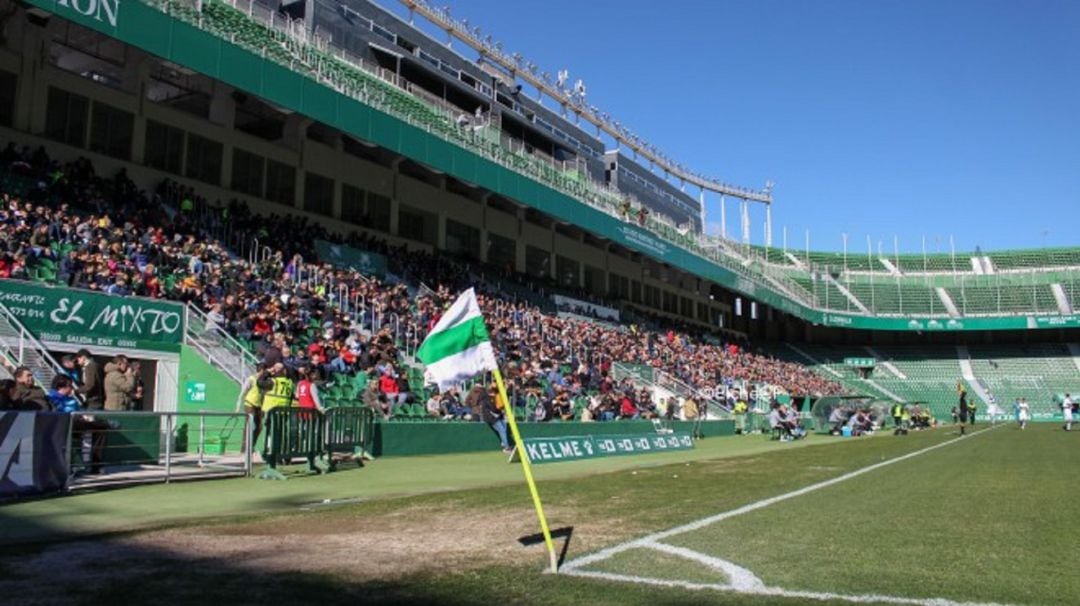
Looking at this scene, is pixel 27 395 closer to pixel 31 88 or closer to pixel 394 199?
pixel 31 88

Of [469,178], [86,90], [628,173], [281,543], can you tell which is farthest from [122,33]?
[628,173]

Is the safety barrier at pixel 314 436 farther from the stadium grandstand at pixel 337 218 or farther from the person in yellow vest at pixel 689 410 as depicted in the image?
the person in yellow vest at pixel 689 410

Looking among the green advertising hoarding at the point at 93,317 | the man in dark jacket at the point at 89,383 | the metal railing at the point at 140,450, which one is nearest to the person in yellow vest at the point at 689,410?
the green advertising hoarding at the point at 93,317

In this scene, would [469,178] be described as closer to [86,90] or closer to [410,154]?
[410,154]

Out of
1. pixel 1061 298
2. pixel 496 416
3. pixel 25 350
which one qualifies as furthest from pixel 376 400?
pixel 1061 298

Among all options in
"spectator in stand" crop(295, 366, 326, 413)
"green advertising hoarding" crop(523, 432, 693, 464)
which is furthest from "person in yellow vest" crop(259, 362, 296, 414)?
"green advertising hoarding" crop(523, 432, 693, 464)

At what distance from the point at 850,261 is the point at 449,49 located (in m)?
47.5

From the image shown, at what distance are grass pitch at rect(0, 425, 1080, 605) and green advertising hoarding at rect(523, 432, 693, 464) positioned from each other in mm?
4082

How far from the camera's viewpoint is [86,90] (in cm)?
2488

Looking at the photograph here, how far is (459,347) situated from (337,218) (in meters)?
26.9

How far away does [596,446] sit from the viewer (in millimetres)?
20203

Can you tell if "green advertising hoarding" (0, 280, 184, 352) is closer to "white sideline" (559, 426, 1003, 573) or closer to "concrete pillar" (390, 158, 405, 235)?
"white sideline" (559, 426, 1003, 573)

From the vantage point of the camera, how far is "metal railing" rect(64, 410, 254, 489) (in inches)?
479

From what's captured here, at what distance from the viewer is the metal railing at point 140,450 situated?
1216 cm
